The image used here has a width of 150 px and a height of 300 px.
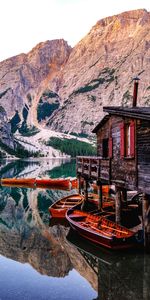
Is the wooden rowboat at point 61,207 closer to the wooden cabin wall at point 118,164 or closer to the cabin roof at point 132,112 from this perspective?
the wooden cabin wall at point 118,164

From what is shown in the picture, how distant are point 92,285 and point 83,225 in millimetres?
7604

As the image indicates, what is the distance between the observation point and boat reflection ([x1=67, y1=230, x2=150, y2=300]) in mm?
19242

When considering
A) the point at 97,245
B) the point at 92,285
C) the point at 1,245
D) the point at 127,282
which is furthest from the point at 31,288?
the point at 1,245

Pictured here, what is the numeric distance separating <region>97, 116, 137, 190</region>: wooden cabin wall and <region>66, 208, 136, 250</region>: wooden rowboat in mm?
3064

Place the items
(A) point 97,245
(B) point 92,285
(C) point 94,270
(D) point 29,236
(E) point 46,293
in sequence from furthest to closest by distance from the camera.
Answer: (D) point 29,236
(A) point 97,245
(C) point 94,270
(B) point 92,285
(E) point 46,293

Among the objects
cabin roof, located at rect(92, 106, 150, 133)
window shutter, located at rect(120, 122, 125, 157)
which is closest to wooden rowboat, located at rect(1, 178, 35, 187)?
cabin roof, located at rect(92, 106, 150, 133)

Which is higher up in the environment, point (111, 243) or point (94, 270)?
point (111, 243)

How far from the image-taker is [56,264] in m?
24.0

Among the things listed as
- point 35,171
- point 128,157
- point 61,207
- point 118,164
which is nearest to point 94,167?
point 118,164

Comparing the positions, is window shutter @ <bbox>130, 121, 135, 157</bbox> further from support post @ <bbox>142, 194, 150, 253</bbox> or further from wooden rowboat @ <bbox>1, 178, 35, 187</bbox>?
wooden rowboat @ <bbox>1, 178, 35, 187</bbox>

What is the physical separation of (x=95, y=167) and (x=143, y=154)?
1071cm

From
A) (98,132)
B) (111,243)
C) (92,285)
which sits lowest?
(92,285)

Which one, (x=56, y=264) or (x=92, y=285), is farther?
(x=56, y=264)

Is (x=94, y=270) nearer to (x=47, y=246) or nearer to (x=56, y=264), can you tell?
(x=56, y=264)
